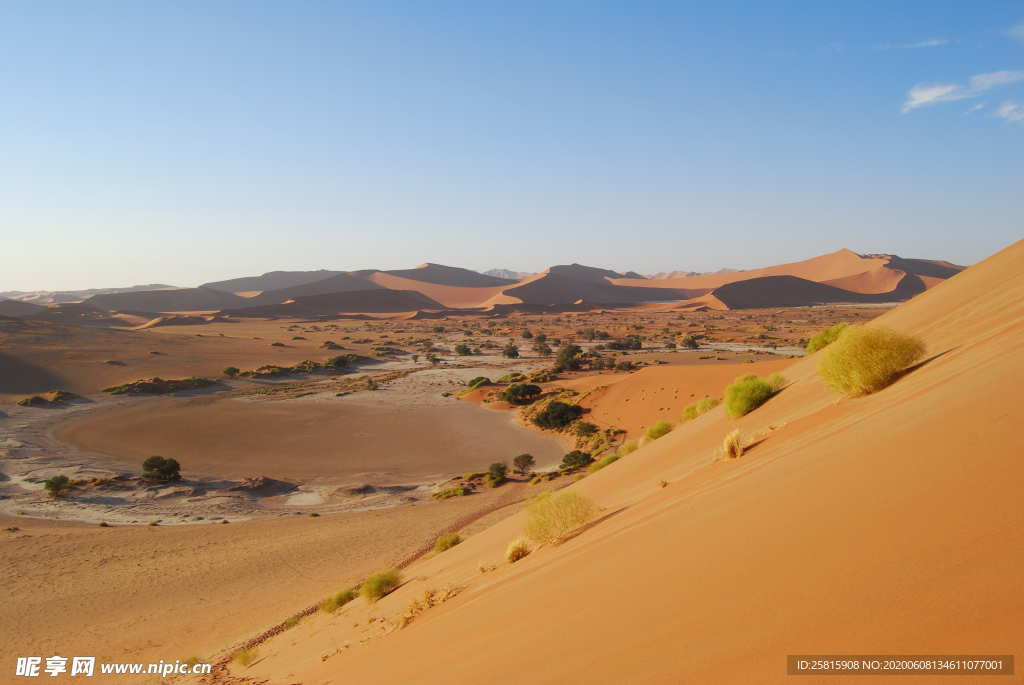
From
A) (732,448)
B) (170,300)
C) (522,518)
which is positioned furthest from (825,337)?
(170,300)

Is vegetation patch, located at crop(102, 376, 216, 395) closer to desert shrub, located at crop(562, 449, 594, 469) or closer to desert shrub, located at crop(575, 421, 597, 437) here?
desert shrub, located at crop(575, 421, 597, 437)

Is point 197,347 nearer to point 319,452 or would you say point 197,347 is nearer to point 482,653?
point 319,452

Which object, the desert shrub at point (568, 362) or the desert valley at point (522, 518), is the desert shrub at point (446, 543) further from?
the desert shrub at point (568, 362)

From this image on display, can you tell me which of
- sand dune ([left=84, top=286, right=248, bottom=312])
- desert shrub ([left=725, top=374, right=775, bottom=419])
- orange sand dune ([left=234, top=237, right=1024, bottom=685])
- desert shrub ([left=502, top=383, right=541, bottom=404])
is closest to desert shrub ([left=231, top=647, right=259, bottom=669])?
orange sand dune ([left=234, top=237, right=1024, bottom=685])

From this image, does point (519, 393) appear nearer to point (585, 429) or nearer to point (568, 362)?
point (585, 429)

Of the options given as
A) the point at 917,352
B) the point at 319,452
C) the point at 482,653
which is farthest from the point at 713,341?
the point at 482,653

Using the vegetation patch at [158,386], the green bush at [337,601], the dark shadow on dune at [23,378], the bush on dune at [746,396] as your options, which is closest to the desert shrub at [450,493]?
the green bush at [337,601]

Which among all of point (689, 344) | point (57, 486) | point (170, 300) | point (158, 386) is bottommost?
point (57, 486)
